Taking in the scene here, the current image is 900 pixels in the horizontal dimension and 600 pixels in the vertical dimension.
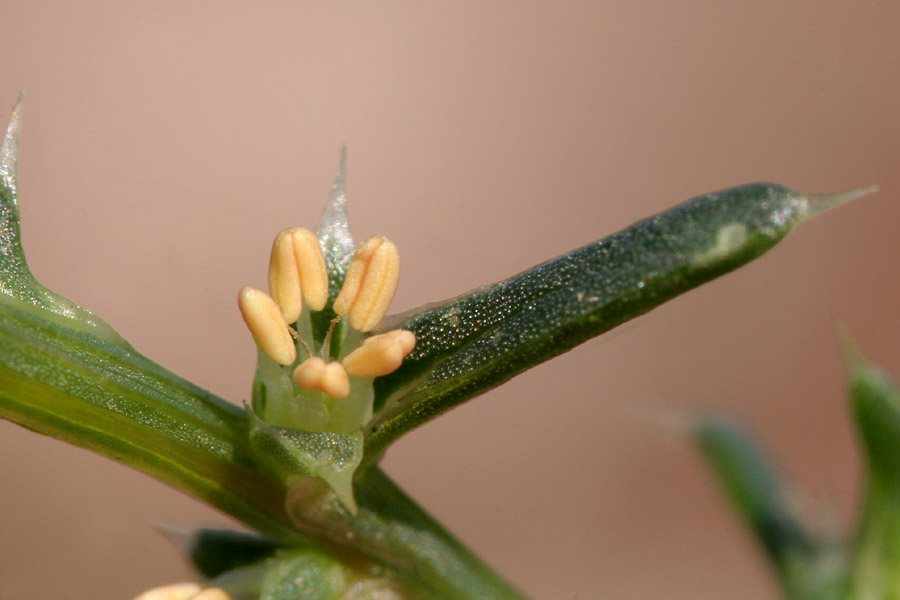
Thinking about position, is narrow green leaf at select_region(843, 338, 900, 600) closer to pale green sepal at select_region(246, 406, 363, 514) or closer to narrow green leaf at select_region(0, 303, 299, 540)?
pale green sepal at select_region(246, 406, 363, 514)

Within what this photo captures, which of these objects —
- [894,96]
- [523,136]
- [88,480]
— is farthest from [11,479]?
[894,96]

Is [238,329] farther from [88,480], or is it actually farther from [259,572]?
A: [259,572]

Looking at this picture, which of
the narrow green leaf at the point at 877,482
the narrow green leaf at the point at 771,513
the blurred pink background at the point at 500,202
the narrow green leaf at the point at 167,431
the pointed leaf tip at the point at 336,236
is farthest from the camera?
the blurred pink background at the point at 500,202

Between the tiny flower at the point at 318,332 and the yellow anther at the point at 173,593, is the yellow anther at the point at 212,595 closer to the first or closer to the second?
the yellow anther at the point at 173,593

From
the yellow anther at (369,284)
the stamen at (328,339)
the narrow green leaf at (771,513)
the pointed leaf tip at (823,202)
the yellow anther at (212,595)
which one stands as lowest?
the narrow green leaf at (771,513)

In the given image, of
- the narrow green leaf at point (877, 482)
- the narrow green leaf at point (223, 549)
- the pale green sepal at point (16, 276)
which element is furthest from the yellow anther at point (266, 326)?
the narrow green leaf at point (877, 482)

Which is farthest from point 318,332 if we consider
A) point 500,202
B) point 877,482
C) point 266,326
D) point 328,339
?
point 500,202
